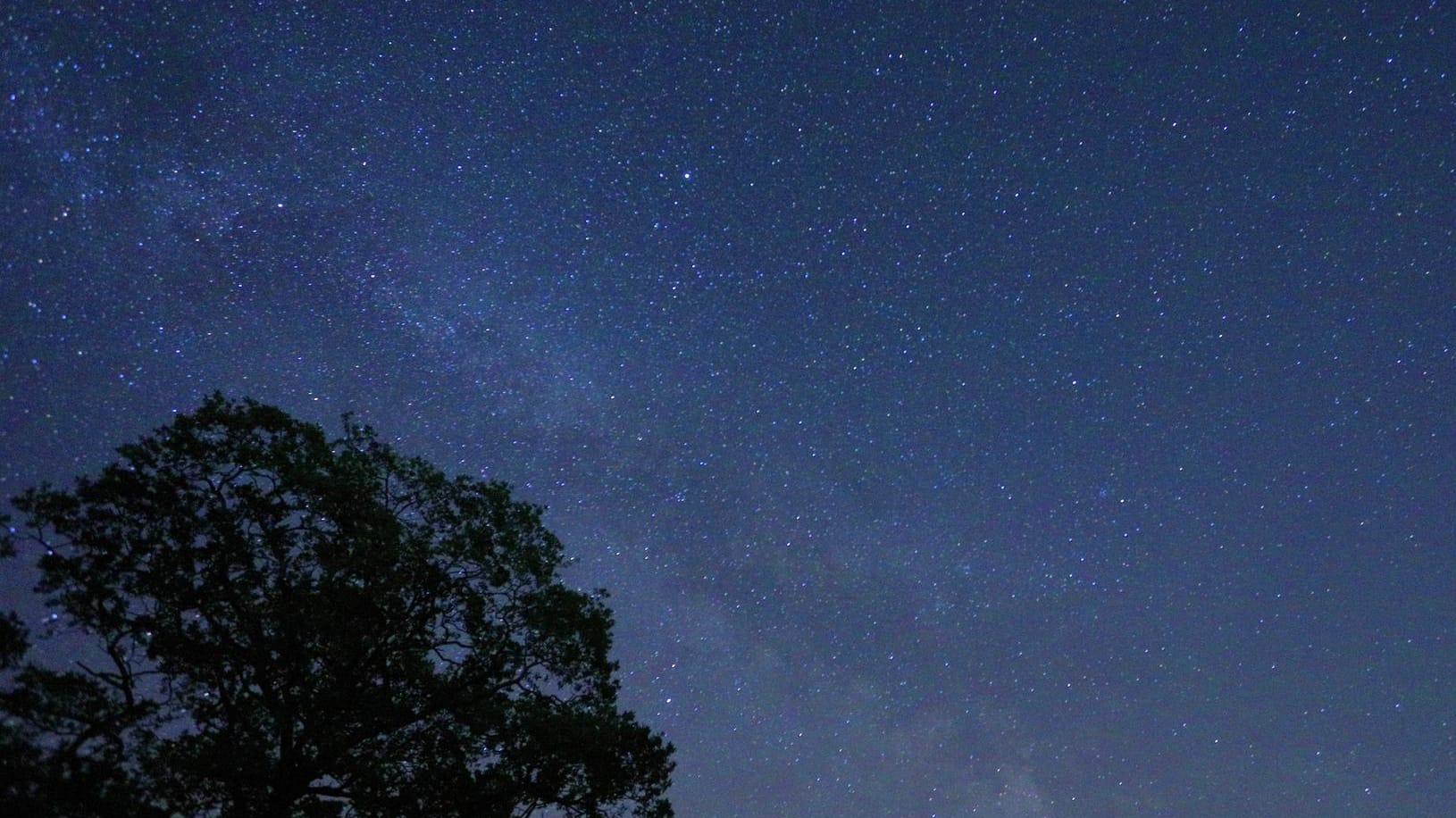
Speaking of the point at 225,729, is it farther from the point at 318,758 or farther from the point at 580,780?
the point at 580,780

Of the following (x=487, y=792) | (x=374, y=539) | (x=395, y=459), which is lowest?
(x=487, y=792)

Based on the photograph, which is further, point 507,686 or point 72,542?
point 507,686

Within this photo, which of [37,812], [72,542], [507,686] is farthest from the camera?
[507,686]

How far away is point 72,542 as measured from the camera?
13.2 metres

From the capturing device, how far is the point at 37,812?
9.38 m

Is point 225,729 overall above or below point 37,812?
above

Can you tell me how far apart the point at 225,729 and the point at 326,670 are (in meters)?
1.51

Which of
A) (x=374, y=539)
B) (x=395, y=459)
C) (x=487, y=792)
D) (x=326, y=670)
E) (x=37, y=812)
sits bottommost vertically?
(x=37, y=812)

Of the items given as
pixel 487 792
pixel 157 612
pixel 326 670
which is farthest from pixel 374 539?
pixel 487 792

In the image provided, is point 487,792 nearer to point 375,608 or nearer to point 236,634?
point 375,608

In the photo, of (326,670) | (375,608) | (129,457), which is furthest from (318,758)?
(129,457)

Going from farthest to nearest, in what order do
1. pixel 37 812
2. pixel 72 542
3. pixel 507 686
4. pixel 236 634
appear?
pixel 507 686 < pixel 236 634 < pixel 72 542 < pixel 37 812

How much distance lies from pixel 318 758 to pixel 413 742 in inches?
54.8

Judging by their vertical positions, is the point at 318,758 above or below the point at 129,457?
below
